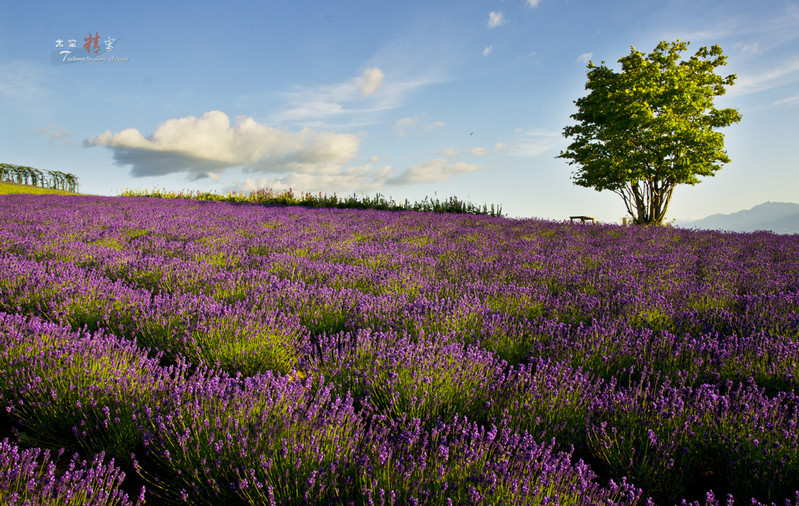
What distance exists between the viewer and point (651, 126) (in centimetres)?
1894

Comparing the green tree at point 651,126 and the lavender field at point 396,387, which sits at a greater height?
the green tree at point 651,126

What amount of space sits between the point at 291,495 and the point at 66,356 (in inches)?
68.5

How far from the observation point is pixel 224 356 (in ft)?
9.41

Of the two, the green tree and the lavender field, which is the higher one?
the green tree

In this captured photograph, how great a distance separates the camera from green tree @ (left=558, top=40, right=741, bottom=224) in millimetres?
18703

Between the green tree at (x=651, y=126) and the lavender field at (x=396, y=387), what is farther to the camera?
the green tree at (x=651, y=126)

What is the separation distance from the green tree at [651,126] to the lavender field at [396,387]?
15.5 meters

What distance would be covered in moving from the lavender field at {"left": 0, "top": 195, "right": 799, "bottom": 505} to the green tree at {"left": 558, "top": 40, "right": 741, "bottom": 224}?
15516 mm

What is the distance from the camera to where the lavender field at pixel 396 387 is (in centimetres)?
171

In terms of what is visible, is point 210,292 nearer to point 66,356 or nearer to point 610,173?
point 66,356

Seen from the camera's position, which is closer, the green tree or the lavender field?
the lavender field

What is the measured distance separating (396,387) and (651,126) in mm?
20731

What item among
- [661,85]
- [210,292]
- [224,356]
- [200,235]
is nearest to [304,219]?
[200,235]

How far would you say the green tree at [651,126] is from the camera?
18703mm
